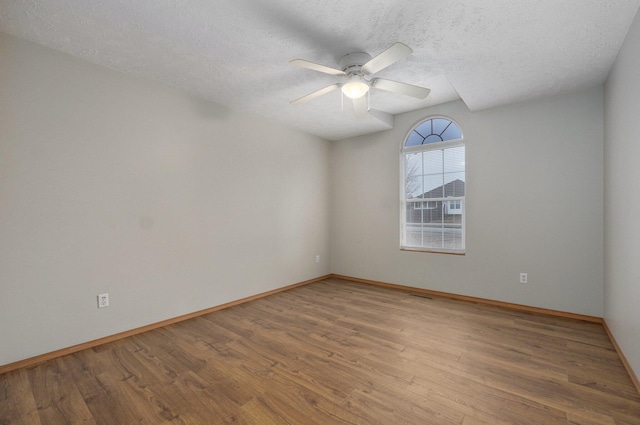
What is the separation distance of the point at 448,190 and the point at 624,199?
193 centimetres

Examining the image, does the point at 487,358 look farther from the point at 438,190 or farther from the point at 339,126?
the point at 339,126

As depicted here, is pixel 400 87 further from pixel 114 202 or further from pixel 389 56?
pixel 114 202

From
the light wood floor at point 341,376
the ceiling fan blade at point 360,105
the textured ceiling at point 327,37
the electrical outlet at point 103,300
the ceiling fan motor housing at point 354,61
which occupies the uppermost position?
the textured ceiling at point 327,37

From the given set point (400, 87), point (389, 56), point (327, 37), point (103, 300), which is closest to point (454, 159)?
point (400, 87)

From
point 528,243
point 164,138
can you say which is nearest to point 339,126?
point 164,138

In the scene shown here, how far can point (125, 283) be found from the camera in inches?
108

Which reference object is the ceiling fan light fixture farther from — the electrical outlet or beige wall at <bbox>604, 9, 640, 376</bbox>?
the electrical outlet

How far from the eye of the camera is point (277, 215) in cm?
432

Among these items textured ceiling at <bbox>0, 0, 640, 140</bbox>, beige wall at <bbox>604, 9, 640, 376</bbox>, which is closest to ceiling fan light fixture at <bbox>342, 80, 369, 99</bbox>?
textured ceiling at <bbox>0, 0, 640, 140</bbox>

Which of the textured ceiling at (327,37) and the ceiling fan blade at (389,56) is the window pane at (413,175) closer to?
the textured ceiling at (327,37)

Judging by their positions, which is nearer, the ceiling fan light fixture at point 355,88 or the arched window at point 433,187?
the ceiling fan light fixture at point 355,88

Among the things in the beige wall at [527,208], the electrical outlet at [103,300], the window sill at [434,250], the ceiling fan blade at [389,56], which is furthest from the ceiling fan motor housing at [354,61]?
the electrical outlet at [103,300]

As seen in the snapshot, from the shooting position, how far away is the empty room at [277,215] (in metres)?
1.86

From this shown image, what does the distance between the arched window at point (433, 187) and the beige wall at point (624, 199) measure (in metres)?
1.47
